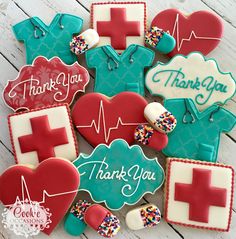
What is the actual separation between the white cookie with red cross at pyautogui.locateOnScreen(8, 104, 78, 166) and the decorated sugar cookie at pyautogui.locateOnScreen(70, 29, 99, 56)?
0.66ft

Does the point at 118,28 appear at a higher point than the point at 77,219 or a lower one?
higher

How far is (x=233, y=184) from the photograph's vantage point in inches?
45.3

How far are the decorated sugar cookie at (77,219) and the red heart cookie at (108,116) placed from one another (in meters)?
0.20

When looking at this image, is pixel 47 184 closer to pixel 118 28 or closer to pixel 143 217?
pixel 143 217

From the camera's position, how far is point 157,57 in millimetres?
1282

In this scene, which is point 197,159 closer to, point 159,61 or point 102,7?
point 159,61

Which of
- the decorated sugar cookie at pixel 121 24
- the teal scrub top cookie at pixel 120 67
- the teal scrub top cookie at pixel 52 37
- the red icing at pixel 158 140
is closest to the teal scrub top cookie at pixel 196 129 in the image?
the red icing at pixel 158 140

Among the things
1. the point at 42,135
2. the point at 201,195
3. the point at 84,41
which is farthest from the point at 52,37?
the point at 201,195

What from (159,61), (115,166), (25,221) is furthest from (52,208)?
(159,61)

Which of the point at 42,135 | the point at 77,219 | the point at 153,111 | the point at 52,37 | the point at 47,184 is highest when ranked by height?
the point at 52,37

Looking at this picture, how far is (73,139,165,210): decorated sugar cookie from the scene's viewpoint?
3.86ft

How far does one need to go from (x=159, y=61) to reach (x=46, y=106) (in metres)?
0.42

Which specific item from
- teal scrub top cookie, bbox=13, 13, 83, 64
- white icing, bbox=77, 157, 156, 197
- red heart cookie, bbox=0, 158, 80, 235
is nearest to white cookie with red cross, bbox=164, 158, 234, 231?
white icing, bbox=77, 157, 156, 197

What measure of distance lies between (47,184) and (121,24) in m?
0.60
